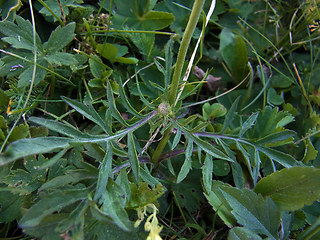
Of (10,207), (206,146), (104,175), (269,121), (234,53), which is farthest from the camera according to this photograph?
(234,53)

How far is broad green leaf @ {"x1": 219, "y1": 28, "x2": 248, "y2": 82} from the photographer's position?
1.94m

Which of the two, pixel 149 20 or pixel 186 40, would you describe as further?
pixel 149 20

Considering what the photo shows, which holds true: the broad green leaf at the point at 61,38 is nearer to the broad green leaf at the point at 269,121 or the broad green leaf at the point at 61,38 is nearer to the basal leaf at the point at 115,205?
the basal leaf at the point at 115,205

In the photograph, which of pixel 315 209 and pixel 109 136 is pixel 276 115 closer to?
pixel 315 209

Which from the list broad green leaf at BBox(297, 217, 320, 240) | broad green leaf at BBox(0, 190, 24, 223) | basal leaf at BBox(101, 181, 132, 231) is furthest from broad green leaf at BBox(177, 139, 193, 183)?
broad green leaf at BBox(0, 190, 24, 223)

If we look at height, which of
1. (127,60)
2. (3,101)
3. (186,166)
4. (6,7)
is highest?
(6,7)

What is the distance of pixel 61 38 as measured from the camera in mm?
1538

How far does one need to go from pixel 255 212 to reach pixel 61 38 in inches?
49.4

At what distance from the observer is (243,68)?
1.95m

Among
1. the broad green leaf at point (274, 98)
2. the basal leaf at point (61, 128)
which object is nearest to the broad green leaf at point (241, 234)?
the basal leaf at point (61, 128)

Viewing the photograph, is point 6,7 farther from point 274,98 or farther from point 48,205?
point 274,98

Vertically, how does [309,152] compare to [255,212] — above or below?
above

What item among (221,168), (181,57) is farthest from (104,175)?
(221,168)

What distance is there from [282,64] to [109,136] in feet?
4.64
